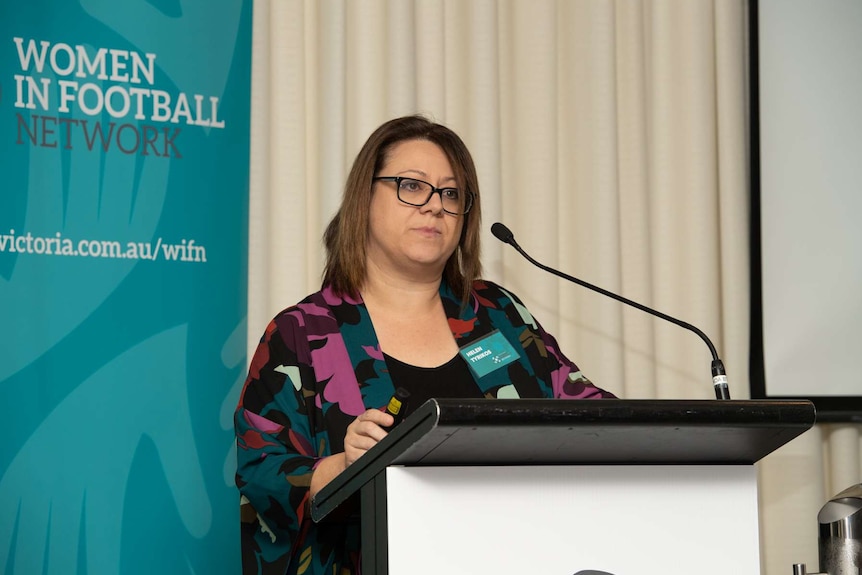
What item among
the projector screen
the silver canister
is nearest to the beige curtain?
the projector screen

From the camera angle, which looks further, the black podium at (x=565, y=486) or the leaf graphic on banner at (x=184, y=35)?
the leaf graphic on banner at (x=184, y=35)

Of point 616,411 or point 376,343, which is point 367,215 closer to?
point 376,343

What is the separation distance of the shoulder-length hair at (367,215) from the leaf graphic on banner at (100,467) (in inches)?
22.4

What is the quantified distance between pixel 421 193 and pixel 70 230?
2.99 ft

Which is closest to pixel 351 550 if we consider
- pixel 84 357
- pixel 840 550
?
pixel 840 550

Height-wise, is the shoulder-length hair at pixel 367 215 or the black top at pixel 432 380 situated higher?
the shoulder-length hair at pixel 367 215

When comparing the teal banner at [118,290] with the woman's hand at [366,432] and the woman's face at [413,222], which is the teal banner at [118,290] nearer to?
the woman's face at [413,222]

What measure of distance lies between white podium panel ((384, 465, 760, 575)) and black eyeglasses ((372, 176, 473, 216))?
3.65ft

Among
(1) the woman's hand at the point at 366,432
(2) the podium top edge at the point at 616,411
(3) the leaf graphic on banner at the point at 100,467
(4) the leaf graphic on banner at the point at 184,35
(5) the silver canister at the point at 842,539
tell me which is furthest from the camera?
(4) the leaf graphic on banner at the point at 184,35

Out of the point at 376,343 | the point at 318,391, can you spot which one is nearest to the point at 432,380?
the point at 376,343

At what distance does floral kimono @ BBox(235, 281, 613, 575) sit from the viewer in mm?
1841

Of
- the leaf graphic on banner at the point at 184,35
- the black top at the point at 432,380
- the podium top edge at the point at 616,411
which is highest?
the leaf graphic on banner at the point at 184,35

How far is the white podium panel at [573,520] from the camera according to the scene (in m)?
1.22

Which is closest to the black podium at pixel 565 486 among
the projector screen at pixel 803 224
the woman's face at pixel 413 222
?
the woman's face at pixel 413 222
